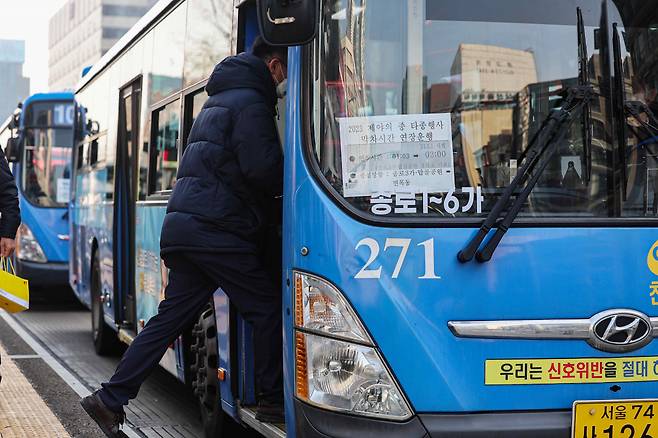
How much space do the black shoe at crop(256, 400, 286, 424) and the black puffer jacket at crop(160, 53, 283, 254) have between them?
0.67 m

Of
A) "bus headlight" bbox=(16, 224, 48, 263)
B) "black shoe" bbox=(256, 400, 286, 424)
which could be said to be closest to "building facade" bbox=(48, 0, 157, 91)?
"bus headlight" bbox=(16, 224, 48, 263)

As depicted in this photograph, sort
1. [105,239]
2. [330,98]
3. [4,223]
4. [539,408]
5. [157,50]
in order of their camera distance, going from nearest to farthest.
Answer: [539,408]
[330,98]
[4,223]
[157,50]
[105,239]

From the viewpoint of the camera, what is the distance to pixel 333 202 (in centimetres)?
394

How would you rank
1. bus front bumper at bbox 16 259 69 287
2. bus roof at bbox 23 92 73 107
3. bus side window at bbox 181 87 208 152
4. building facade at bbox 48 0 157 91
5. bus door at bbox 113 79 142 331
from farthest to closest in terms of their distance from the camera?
building facade at bbox 48 0 157 91 → bus roof at bbox 23 92 73 107 → bus front bumper at bbox 16 259 69 287 → bus door at bbox 113 79 142 331 → bus side window at bbox 181 87 208 152

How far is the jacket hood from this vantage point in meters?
4.78

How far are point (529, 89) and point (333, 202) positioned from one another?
0.82m

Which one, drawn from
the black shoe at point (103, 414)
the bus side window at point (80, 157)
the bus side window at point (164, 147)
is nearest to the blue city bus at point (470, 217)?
the black shoe at point (103, 414)

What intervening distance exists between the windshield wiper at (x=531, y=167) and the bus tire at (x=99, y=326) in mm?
6722

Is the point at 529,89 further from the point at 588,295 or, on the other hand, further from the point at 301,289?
the point at 301,289

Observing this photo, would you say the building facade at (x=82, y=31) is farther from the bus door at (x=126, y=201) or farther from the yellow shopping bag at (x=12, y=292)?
the yellow shopping bag at (x=12, y=292)

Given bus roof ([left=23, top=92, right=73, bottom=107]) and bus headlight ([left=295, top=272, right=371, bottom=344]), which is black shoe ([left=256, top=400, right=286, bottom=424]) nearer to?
bus headlight ([left=295, top=272, right=371, bottom=344])

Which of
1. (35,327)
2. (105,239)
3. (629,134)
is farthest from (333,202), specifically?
(35,327)

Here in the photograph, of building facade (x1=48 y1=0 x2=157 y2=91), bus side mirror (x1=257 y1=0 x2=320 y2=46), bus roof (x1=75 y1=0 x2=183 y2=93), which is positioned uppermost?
building facade (x1=48 y1=0 x2=157 y2=91)

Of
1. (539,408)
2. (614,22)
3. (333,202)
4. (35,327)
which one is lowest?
(35,327)
